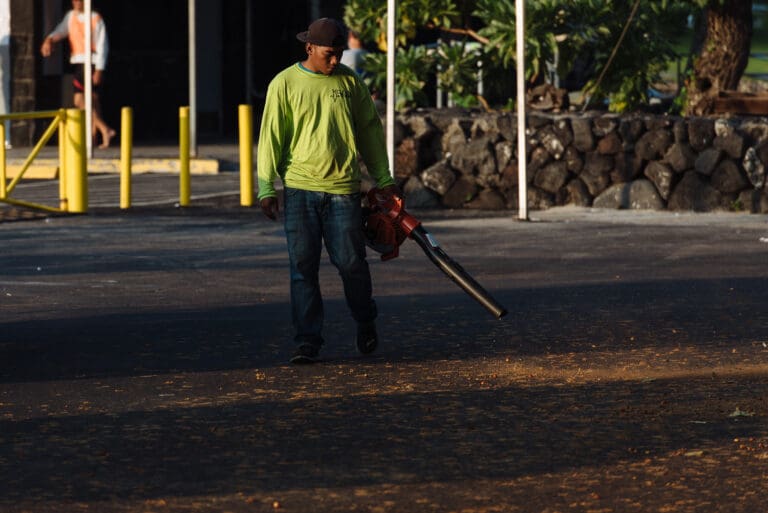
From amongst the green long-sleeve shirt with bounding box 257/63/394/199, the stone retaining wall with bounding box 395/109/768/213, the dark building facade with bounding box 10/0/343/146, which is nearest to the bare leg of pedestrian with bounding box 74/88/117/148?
the dark building facade with bounding box 10/0/343/146

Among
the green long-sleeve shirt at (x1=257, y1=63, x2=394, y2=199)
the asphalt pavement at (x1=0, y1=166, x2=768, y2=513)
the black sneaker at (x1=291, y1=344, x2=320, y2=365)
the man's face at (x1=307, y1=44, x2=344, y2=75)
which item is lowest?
the asphalt pavement at (x1=0, y1=166, x2=768, y2=513)

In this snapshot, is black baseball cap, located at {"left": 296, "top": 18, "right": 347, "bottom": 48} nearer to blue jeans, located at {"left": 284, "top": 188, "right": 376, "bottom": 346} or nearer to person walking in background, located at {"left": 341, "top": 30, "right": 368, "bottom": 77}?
blue jeans, located at {"left": 284, "top": 188, "right": 376, "bottom": 346}

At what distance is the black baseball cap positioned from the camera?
9289 millimetres

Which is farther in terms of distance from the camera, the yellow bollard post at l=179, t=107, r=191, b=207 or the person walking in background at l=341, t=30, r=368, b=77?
the person walking in background at l=341, t=30, r=368, b=77

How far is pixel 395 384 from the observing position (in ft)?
29.0

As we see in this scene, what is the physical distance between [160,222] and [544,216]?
358cm

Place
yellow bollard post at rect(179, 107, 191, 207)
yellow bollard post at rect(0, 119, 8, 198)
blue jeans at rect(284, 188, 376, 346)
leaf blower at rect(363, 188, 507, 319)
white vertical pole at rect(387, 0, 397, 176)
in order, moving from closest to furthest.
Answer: blue jeans at rect(284, 188, 376, 346) < leaf blower at rect(363, 188, 507, 319) < yellow bollard post at rect(0, 119, 8, 198) < white vertical pole at rect(387, 0, 397, 176) < yellow bollard post at rect(179, 107, 191, 207)

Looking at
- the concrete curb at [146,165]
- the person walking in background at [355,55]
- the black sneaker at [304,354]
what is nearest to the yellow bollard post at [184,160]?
the person walking in background at [355,55]

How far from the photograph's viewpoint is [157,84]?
26859 mm

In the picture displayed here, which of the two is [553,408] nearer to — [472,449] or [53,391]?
[472,449]

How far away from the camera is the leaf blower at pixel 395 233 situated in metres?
9.53

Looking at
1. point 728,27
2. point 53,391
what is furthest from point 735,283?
point 728,27

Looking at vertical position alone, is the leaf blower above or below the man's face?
below

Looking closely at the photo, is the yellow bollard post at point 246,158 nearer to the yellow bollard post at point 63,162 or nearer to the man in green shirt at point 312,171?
the yellow bollard post at point 63,162
